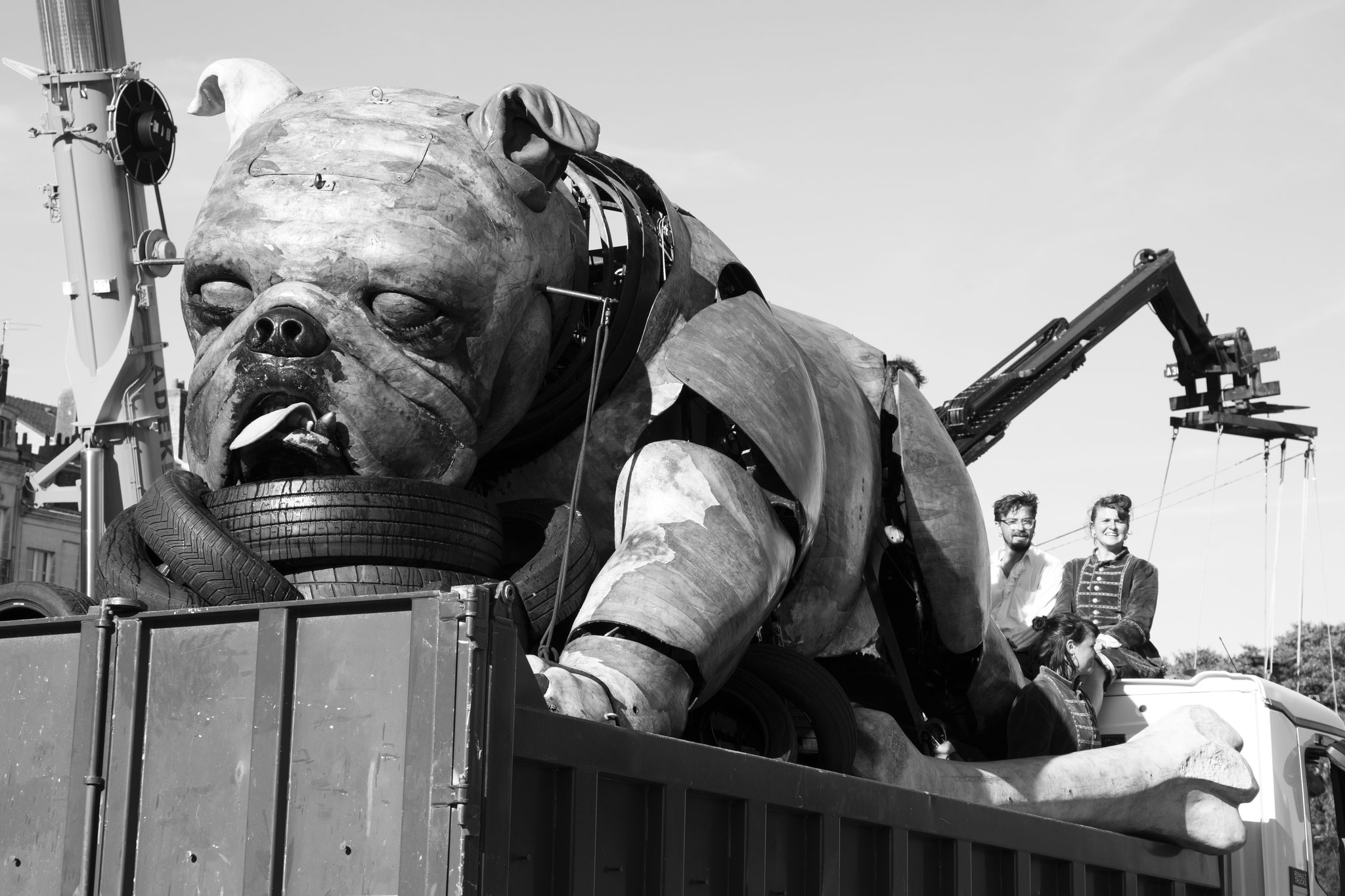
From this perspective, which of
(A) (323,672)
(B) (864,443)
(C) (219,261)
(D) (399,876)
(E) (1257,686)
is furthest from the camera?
(E) (1257,686)

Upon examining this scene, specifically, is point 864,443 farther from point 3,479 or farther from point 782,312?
point 3,479

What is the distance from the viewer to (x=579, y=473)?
512 centimetres

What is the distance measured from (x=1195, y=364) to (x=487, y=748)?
35.9 ft

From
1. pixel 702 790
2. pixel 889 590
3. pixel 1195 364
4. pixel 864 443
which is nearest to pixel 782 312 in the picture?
pixel 864 443

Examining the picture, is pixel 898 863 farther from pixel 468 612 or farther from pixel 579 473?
pixel 468 612

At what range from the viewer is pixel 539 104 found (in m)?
5.23

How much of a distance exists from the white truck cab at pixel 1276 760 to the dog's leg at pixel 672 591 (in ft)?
9.44

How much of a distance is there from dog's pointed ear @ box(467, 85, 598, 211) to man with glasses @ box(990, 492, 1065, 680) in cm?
461

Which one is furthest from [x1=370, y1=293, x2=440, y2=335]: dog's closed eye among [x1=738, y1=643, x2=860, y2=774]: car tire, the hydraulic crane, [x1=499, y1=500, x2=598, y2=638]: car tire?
the hydraulic crane

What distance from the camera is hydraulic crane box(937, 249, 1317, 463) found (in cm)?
1262

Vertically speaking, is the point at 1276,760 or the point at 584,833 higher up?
the point at 1276,760

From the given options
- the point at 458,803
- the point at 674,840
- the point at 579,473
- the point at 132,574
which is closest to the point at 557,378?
the point at 579,473

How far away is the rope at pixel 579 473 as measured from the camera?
490 cm

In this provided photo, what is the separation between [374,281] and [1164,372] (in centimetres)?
950
